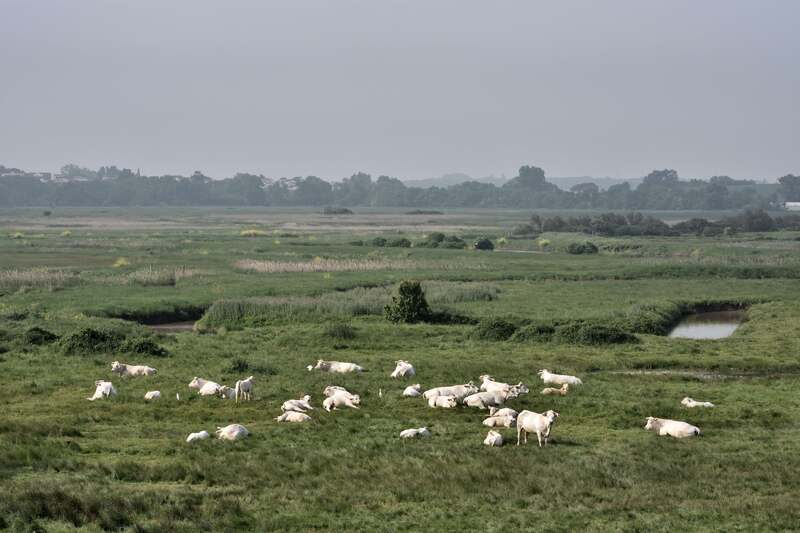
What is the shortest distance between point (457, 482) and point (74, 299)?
116ft

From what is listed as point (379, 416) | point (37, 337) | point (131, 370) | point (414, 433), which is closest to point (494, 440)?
point (414, 433)

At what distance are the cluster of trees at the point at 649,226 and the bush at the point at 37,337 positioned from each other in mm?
96871

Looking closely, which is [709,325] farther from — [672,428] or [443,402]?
[672,428]

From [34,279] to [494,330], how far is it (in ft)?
99.2

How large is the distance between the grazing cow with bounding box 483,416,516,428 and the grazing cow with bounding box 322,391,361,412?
3493mm

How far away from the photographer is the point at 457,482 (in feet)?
57.0

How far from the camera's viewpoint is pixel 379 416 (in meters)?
23.0

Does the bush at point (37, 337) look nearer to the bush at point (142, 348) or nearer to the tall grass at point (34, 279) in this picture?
the bush at point (142, 348)

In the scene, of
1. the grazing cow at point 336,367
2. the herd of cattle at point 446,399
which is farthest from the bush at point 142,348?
the grazing cow at point 336,367

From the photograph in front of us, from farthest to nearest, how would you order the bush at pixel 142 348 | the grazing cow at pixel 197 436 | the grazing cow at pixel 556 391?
the bush at pixel 142 348
the grazing cow at pixel 556 391
the grazing cow at pixel 197 436

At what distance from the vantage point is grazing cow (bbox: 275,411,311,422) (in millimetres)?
22106

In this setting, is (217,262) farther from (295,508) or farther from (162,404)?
(295,508)

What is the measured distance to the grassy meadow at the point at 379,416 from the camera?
15875 mm

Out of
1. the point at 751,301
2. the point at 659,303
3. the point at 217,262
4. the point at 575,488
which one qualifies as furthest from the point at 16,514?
the point at 217,262
